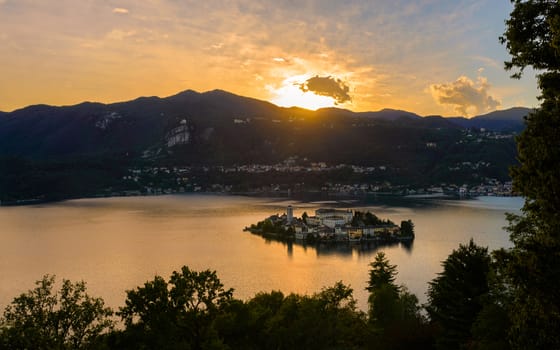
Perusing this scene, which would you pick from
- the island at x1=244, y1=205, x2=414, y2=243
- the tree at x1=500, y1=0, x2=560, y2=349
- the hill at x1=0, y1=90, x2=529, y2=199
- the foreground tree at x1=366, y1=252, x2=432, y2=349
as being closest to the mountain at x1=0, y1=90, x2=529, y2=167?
the hill at x1=0, y1=90, x2=529, y2=199

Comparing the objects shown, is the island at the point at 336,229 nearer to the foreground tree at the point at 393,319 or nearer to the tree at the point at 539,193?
the foreground tree at the point at 393,319

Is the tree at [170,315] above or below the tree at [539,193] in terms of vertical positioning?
below

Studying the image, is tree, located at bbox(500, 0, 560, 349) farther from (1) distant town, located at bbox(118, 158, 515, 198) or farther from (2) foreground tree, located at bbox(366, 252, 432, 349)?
(1) distant town, located at bbox(118, 158, 515, 198)

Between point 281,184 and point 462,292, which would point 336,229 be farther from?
point 281,184

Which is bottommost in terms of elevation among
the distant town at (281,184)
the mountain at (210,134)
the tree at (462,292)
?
the tree at (462,292)

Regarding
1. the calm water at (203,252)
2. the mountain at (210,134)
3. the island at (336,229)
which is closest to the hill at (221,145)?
the mountain at (210,134)
